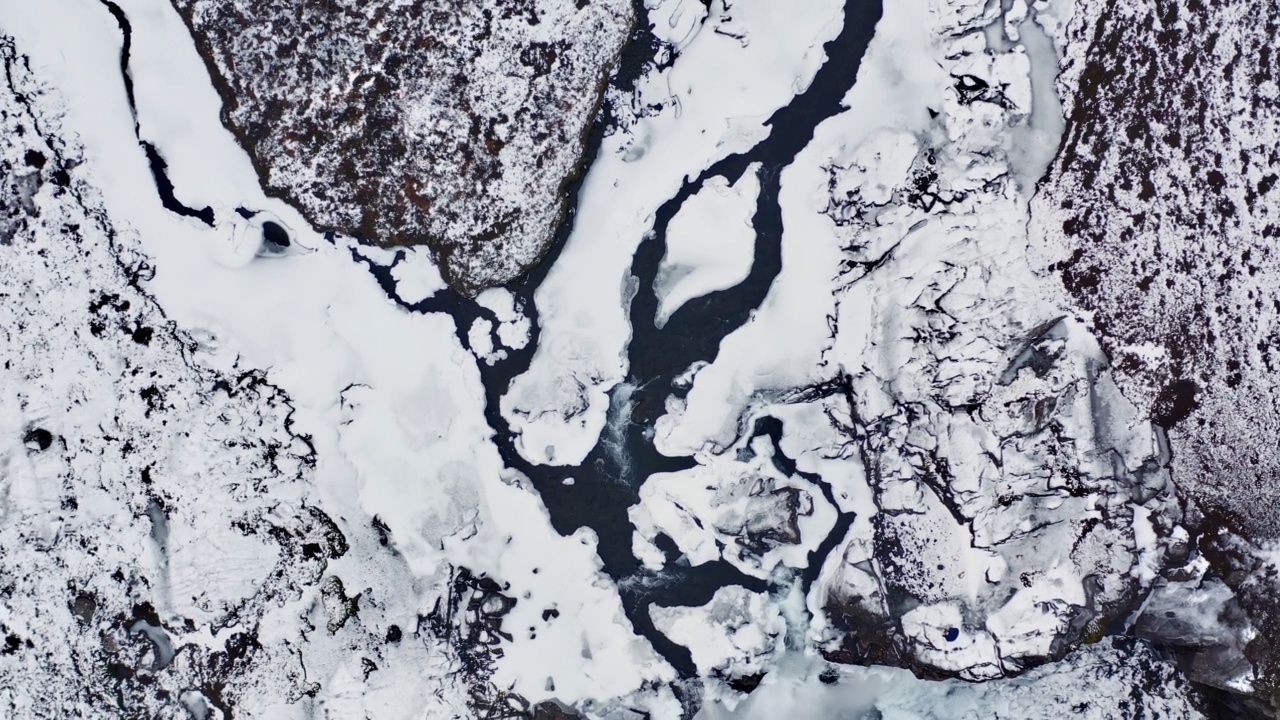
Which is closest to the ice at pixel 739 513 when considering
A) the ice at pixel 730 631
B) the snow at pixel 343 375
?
the ice at pixel 730 631

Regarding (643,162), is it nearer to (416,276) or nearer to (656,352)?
(656,352)

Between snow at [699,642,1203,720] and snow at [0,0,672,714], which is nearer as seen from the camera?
snow at [0,0,672,714]

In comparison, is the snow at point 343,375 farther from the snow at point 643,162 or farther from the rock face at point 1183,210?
the rock face at point 1183,210

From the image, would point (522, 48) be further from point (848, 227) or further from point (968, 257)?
point (968, 257)

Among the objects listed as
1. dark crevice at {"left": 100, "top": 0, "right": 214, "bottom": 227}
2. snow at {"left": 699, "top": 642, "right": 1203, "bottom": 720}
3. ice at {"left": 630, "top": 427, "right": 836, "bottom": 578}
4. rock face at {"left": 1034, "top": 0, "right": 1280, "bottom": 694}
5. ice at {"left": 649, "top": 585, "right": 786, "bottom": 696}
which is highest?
dark crevice at {"left": 100, "top": 0, "right": 214, "bottom": 227}

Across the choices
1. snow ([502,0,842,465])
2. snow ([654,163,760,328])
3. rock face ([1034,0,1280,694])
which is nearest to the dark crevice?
snow ([502,0,842,465])

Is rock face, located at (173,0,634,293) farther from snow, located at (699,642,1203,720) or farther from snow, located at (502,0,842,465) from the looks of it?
snow, located at (699,642,1203,720)
